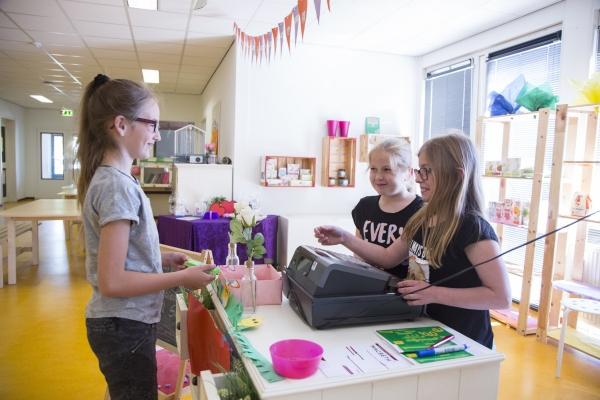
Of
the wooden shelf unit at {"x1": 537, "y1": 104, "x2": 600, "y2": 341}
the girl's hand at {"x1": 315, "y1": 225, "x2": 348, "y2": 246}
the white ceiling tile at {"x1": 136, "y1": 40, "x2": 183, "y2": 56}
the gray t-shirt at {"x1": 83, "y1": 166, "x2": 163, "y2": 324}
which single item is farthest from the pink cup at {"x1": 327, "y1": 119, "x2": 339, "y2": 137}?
the gray t-shirt at {"x1": 83, "y1": 166, "x2": 163, "y2": 324}

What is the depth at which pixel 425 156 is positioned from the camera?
1.32 m

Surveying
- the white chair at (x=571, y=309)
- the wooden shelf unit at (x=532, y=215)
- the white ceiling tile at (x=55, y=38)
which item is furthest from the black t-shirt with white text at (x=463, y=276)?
the white ceiling tile at (x=55, y=38)

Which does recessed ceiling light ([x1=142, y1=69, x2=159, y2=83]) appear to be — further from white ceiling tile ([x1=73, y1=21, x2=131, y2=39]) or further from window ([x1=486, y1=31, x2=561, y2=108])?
window ([x1=486, y1=31, x2=561, y2=108])

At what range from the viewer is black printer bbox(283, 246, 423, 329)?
43.9 inches

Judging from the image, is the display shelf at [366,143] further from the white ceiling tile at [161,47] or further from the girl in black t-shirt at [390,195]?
the girl in black t-shirt at [390,195]

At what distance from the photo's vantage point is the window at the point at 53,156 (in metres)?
12.1

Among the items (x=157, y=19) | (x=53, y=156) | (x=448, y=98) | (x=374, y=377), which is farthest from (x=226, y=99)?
(x=53, y=156)

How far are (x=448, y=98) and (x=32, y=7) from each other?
14.0 ft

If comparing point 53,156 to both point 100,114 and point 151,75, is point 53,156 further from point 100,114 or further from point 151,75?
point 100,114

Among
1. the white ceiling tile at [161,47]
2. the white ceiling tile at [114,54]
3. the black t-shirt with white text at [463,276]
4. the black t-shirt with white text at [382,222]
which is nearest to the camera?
the black t-shirt with white text at [463,276]

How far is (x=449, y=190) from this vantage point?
1.26 metres

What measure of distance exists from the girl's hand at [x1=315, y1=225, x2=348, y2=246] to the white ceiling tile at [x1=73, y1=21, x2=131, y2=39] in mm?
3801

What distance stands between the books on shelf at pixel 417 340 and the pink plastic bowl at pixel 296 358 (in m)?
0.23

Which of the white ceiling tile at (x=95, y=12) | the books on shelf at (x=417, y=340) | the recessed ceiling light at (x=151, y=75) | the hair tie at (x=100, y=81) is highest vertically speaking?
the recessed ceiling light at (x=151, y=75)
